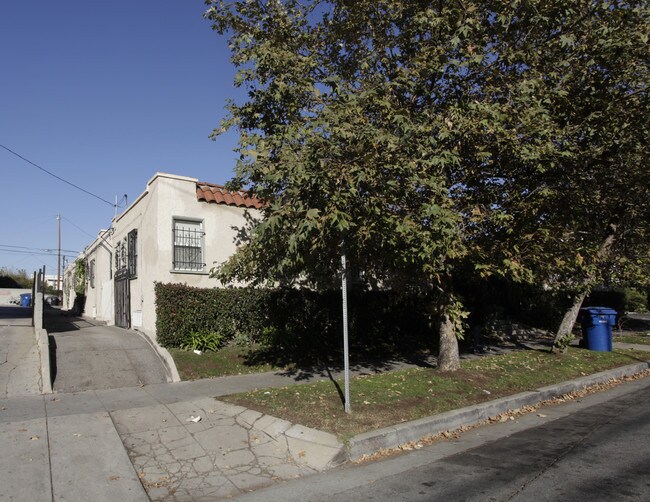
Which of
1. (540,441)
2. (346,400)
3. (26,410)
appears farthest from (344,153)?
(26,410)

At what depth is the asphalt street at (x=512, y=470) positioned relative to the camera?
4.40m

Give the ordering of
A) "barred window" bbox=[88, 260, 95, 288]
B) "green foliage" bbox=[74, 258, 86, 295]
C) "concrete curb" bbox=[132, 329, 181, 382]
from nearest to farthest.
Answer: "concrete curb" bbox=[132, 329, 181, 382]
"barred window" bbox=[88, 260, 95, 288]
"green foliage" bbox=[74, 258, 86, 295]

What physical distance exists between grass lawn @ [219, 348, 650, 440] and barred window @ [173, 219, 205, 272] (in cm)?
558

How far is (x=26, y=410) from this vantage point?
669 centimetres

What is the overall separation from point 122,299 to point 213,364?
676cm

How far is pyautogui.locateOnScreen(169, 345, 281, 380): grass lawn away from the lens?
929 centimetres

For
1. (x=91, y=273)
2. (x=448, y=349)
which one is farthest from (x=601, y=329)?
(x=91, y=273)

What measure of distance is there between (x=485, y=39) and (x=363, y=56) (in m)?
2.25

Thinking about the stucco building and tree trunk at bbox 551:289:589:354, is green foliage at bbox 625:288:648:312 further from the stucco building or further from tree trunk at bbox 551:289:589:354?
the stucco building

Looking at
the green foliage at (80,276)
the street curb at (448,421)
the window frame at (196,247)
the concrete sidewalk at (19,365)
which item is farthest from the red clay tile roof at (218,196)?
the green foliage at (80,276)

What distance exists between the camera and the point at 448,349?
911cm

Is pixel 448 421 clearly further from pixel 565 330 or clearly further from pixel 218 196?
pixel 218 196

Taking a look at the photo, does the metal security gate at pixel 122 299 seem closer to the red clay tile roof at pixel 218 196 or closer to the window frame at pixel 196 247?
the window frame at pixel 196 247

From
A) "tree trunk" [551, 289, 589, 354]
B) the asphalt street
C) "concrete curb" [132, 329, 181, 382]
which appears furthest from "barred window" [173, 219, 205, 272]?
"tree trunk" [551, 289, 589, 354]
